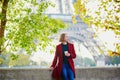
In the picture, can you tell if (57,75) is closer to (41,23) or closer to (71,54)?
(71,54)

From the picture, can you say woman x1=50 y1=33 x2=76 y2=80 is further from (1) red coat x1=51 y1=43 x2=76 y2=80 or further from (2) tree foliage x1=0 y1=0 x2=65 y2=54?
(2) tree foliage x1=0 y1=0 x2=65 y2=54

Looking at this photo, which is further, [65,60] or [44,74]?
[44,74]

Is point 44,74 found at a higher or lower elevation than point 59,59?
lower

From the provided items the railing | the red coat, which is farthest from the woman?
the railing

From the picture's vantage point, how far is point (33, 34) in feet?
31.6

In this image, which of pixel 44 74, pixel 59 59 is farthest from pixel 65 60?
pixel 44 74

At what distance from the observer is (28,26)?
9523 millimetres

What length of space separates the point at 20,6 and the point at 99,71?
3.25 meters

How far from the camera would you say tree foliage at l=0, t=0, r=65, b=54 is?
954cm

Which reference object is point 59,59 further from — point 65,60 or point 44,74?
point 44,74

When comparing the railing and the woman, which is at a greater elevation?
the woman

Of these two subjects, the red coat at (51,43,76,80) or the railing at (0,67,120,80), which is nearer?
the red coat at (51,43,76,80)

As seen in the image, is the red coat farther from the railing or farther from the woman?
the railing

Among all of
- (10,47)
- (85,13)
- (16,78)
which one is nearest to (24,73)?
(16,78)
